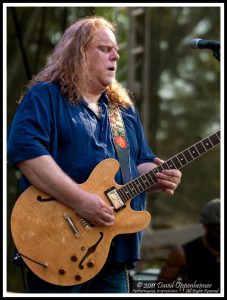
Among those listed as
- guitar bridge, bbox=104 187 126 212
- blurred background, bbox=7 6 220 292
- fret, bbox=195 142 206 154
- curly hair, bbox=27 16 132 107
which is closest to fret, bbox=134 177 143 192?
guitar bridge, bbox=104 187 126 212

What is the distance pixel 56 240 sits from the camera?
370cm

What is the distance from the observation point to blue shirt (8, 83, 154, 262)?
12.2 ft

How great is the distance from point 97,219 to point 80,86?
70 centimetres

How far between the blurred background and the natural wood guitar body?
132 cm

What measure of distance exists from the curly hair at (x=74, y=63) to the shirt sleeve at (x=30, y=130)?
168mm

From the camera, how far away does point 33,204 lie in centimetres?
371

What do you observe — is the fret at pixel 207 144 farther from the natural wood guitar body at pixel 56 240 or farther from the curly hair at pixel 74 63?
the natural wood guitar body at pixel 56 240

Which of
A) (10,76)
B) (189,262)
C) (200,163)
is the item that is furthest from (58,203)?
(200,163)

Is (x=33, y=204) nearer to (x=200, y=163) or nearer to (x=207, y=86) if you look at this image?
(x=200, y=163)

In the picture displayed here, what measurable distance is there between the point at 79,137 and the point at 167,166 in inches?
19.4

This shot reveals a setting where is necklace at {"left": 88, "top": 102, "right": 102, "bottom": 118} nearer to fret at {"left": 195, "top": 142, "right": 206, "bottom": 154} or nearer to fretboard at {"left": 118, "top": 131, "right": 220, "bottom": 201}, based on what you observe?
fretboard at {"left": 118, "top": 131, "right": 220, "bottom": 201}

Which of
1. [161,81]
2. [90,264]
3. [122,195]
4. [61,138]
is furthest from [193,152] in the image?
[161,81]

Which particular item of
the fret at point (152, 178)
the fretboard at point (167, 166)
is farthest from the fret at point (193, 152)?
the fret at point (152, 178)

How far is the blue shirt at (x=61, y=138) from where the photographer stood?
12.2 ft
